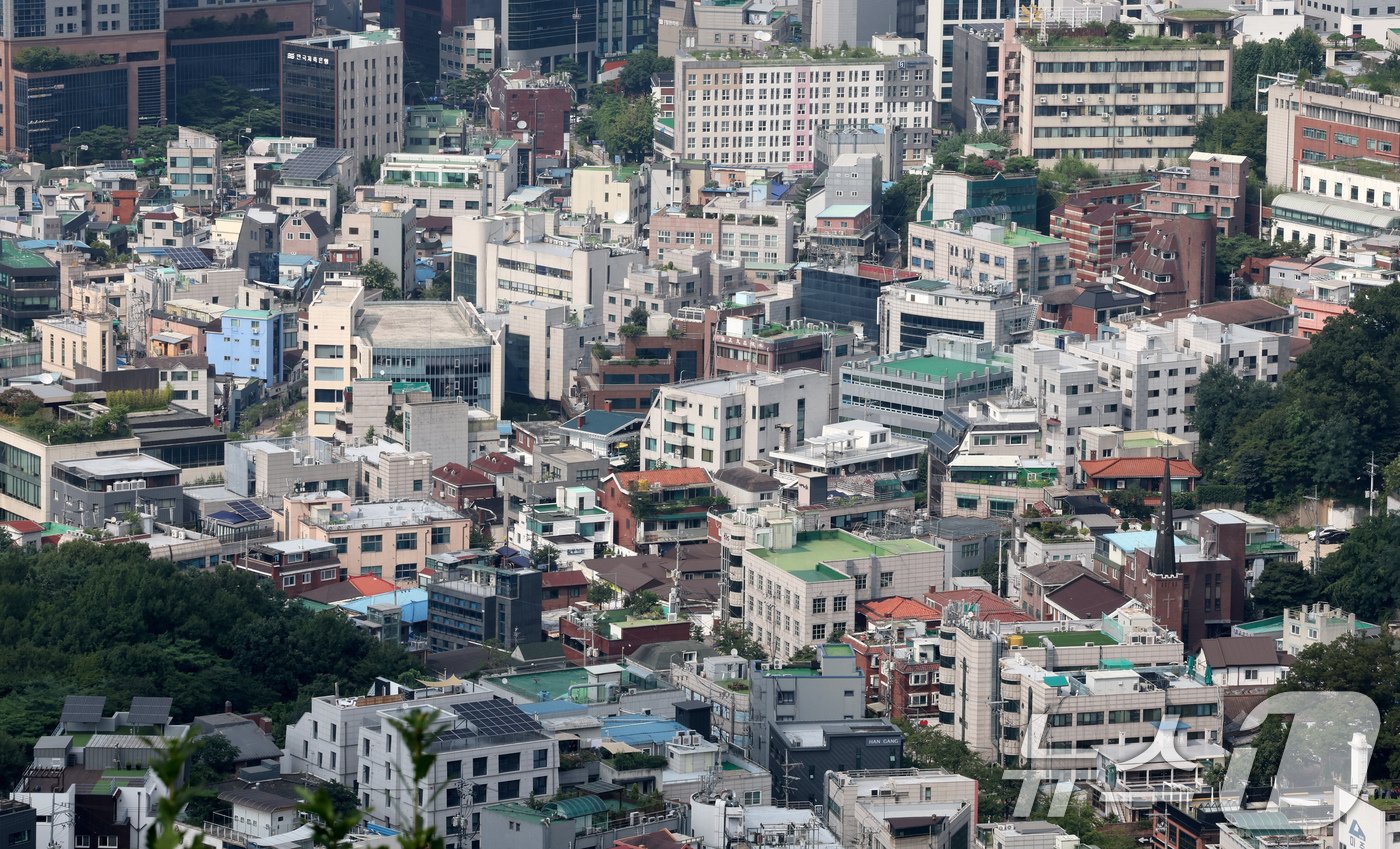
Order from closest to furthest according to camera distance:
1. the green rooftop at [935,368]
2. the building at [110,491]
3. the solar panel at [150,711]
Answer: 1. the solar panel at [150,711]
2. the building at [110,491]
3. the green rooftop at [935,368]

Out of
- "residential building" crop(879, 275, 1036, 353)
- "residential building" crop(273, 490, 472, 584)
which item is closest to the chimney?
"residential building" crop(273, 490, 472, 584)

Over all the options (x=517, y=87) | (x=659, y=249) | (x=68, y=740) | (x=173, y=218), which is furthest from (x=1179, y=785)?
(x=517, y=87)

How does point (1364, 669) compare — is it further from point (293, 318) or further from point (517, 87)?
point (517, 87)

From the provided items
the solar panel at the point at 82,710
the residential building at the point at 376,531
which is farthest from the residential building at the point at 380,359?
the solar panel at the point at 82,710

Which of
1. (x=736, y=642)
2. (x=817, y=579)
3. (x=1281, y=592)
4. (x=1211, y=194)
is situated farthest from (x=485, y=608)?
(x=1211, y=194)

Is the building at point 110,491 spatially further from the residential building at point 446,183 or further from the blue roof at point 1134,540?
the residential building at point 446,183

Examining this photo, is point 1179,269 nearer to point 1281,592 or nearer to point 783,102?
point 1281,592
